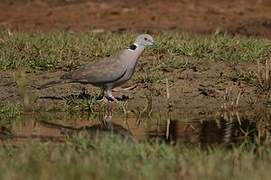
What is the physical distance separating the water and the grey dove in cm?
45

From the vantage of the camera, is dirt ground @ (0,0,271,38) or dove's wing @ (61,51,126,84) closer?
dove's wing @ (61,51,126,84)

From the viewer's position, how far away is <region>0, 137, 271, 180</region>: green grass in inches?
254

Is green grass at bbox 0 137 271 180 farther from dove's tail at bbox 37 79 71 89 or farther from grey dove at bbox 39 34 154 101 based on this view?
dove's tail at bbox 37 79 71 89

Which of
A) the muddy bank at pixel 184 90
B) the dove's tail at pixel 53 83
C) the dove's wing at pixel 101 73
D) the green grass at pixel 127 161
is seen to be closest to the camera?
the green grass at pixel 127 161

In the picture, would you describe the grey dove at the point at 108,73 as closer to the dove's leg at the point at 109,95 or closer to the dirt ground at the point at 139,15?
the dove's leg at the point at 109,95

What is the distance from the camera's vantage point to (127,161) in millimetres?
7039

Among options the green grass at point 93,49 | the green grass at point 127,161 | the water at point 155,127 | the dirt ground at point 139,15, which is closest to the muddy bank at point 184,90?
the green grass at point 93,49

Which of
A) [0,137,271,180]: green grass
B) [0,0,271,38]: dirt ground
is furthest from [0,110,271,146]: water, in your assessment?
[0,0,271,38]: dirt ground

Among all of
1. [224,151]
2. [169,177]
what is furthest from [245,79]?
[169,177]

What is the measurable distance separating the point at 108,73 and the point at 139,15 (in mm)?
7168

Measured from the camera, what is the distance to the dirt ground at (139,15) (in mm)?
16172

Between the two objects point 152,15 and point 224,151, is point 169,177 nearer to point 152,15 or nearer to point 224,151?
point 224,151

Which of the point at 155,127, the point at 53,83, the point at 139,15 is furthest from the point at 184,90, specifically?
the point at 139,15

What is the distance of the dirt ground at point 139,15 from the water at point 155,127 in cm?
582
